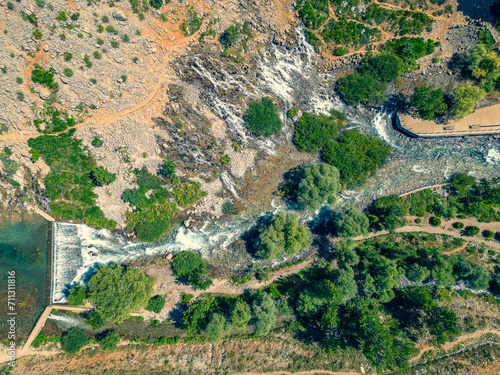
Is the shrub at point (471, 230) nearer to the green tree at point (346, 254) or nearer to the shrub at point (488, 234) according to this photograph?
the shrub at point (488, 234)

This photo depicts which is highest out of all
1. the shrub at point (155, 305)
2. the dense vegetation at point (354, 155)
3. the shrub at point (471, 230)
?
the dense vegetation at point (354, 155)

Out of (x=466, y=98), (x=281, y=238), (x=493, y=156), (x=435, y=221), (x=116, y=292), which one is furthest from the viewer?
(x=493, y=156)

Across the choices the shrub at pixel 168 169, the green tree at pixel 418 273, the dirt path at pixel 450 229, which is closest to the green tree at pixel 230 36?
the shrub at pixel 168 169

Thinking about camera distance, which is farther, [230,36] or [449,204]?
[449,204]

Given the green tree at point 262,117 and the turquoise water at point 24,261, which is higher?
the green tree at point 262,117

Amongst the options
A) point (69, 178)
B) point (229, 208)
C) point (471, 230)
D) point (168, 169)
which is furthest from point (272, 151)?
point (471, 230)

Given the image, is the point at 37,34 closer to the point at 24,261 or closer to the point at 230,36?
the point at 230,36
